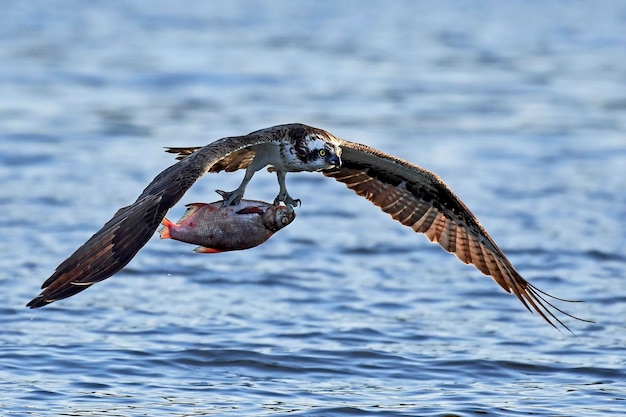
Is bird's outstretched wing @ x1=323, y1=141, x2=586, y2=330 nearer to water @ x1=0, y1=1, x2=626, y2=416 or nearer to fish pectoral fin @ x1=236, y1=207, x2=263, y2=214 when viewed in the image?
water @ x1=0, y1=1, x2=626, y2=416

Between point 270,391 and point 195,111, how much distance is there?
1037cm

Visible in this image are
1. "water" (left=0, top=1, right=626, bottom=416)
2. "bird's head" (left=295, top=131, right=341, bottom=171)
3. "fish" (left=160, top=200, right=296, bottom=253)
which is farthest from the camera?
"water" (left=0, top=1, right=626, bottom=416)

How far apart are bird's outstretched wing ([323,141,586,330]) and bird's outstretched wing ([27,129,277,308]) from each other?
1.79m

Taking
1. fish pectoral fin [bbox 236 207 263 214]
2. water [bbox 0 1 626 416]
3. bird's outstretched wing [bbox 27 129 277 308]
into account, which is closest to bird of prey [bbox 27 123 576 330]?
bird's outstretched wing [bbox 27 129 277 308]

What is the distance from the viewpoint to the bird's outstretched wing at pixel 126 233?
19.4 feet

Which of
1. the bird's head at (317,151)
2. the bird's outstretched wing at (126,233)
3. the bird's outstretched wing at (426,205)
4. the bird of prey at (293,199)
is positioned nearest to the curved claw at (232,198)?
the bird of prey at (293,199)

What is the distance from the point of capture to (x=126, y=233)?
6.24 meters

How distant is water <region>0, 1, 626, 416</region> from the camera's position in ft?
27.2

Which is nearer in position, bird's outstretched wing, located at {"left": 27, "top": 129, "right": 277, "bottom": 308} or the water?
bird's outstretched wing, located at {"left": 27, "top": 129, "right": 277, "bottom": 308}

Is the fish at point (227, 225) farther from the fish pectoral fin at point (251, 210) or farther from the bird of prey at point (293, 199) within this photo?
the bird of prey at point (293, 199)

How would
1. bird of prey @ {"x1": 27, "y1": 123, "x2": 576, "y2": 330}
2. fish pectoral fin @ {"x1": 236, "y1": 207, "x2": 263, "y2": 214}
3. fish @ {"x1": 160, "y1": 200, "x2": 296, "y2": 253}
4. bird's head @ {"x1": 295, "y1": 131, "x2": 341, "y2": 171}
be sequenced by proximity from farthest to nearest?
bird's head @ {"x1": 295, "y1": 131, "x2": 341, "y2": 171}, fish pectoral fin @ {"x1": 236, "y1": 207, "x2": 263, "y2": 214}, fish @ {"x1": 160, "y1": 200, "x2": 296, "y2": 253}, bird of prey @ {"x1": 27, "y1": 123, "x2": 576, "y2": 330}

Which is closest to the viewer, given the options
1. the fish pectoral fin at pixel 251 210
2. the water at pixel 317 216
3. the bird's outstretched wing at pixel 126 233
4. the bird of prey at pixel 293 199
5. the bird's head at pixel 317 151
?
the bird's outstretched wing at pixel 126 233

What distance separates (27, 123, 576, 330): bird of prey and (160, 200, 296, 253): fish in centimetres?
14

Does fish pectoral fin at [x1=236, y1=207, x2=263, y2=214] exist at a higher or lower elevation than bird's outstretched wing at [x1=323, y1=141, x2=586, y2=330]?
lower
